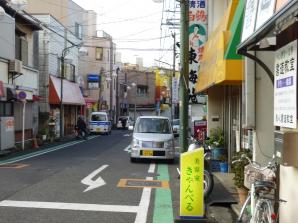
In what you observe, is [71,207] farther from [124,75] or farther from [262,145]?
[124,75]

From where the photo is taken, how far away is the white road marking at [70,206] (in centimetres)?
911

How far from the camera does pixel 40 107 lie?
34.5 metres

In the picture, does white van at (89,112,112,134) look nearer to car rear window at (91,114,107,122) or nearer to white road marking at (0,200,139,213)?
car rear window at (91,114,107,122)

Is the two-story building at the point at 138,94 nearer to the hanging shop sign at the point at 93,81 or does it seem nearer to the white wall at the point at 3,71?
the hanging shop sign at the point at 93,81

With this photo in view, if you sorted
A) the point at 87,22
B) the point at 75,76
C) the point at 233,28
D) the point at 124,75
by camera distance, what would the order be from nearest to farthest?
the point at 233,28, the point at 75,76, the point at 87,22, the point at 124,75

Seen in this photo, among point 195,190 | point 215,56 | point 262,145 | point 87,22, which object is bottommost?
point 195,190

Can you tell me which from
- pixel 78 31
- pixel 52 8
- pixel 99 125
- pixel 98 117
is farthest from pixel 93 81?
pixel 52 8

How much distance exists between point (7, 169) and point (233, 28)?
873 centimetres

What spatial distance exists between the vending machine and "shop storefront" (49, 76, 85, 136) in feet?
29.7

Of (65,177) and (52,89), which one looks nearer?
(65,177)

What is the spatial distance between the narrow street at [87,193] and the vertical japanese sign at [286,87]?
→ 320 centimetres

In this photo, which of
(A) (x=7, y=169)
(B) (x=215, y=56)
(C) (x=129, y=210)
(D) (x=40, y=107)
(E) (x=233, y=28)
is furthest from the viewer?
(D) (x=40, y=107)

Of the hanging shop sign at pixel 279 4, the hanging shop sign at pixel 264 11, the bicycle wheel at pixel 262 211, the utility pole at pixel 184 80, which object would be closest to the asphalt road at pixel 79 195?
the utility pole at pixel 184 80

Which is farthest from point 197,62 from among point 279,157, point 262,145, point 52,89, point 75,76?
point 75,76
